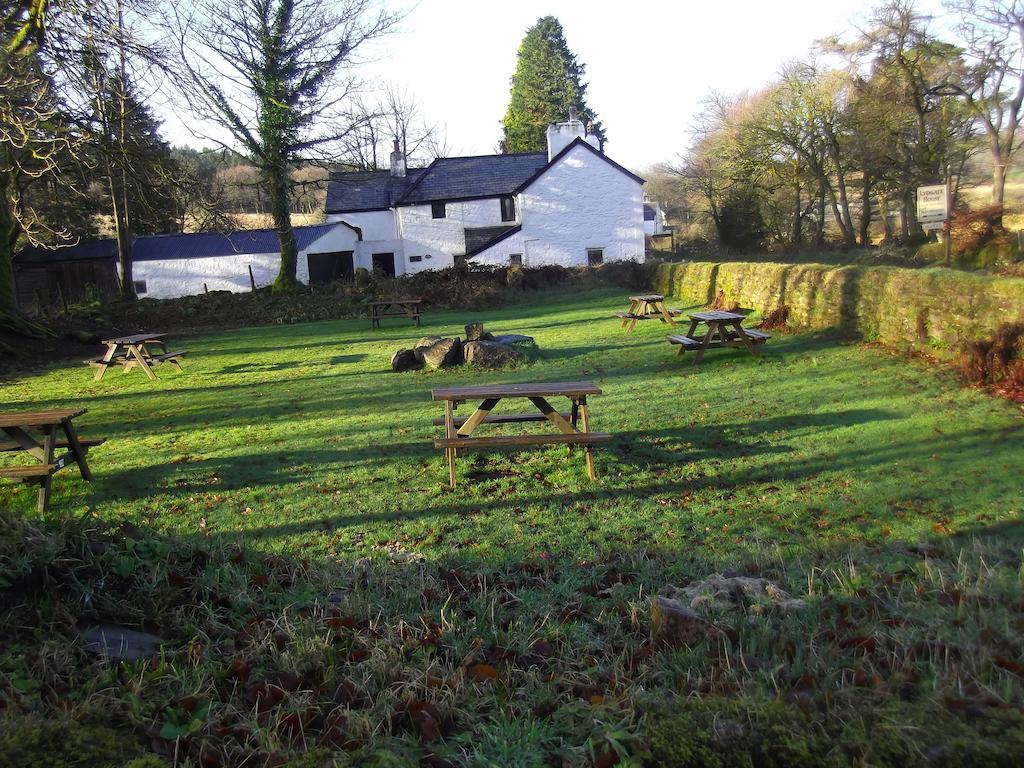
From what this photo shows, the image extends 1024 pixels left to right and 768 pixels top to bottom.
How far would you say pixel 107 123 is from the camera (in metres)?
12.1

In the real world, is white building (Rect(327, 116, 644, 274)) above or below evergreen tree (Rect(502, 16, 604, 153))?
below

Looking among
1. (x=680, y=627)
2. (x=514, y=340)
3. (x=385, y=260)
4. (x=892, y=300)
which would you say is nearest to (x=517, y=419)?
(x=680, y=627)

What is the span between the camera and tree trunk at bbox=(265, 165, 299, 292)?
31828mm

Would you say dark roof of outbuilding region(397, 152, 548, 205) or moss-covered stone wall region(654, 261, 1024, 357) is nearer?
moss-covered stone wall region(654, 261, 1024, 357)

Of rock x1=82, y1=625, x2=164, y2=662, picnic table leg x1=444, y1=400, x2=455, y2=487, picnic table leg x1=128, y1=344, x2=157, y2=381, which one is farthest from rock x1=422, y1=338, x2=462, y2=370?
rock x1=82, y1=625, x2=164, y2=662

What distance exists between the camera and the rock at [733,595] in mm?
3430

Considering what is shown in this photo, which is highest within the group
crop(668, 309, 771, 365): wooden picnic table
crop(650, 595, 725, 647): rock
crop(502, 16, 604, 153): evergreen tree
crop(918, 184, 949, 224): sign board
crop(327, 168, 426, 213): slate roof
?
crop(502, 16, 604, 153): evergreen tree

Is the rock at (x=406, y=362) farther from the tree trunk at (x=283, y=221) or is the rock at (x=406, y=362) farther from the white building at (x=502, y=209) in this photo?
the white building at (x=502, y=209)

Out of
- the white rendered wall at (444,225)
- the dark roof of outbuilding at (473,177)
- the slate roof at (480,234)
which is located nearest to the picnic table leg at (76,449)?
the white rendered wall at (444,225)

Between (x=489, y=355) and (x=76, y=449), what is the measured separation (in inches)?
300

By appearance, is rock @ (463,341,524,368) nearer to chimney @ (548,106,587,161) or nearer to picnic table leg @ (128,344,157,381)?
picnic table leg @ (128,344,157,381)

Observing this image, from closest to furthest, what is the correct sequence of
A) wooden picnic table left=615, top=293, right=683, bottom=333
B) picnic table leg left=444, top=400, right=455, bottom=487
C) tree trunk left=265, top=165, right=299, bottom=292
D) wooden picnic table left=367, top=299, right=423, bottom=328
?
picnic table leg left=444, top=400, right=455, bottom=487 < wooden picnic table left=615, top=293, right=683, bottom=333 < wooden picnic table left=367, top=299, right=423, bottom=328 < tree trunk left=265, top=165, right=299, bottom=292

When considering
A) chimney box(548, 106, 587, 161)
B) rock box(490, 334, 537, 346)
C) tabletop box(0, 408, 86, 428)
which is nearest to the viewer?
tabletop box(0, 408, 86, 428)

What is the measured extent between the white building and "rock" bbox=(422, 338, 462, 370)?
968 inches
